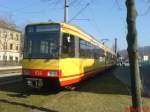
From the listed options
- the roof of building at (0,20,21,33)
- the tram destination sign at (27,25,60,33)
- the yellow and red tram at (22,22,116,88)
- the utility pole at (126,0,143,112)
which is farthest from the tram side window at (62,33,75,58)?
the roof of building at (0,20,21,33)

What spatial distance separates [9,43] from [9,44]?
0.31m

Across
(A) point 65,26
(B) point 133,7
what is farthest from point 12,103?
(B) point 133,7

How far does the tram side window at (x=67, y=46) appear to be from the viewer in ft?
47.6

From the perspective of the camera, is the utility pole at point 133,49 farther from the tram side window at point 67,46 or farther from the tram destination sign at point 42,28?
the tram destination sign at point 42,28

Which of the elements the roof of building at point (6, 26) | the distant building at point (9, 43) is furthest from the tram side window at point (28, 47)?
the roof of building at point (6, 26)

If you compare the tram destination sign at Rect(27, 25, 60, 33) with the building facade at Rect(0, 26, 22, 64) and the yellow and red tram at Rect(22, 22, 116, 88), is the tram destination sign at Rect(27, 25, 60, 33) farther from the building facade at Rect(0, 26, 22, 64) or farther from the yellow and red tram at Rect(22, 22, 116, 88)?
the building facade at Rect(0, 26, 22, 64)

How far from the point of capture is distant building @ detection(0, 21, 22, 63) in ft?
305

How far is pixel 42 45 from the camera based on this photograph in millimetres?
14523

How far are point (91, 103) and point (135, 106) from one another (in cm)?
345

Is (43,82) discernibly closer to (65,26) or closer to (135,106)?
(65,26)

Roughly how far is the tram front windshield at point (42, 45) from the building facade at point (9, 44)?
7430cm

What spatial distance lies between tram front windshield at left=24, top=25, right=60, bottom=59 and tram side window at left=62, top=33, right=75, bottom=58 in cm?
33

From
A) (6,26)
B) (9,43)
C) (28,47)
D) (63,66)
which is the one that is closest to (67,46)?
(63,66)

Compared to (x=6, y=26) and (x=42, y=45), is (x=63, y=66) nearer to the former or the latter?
(x=42, y=45)
